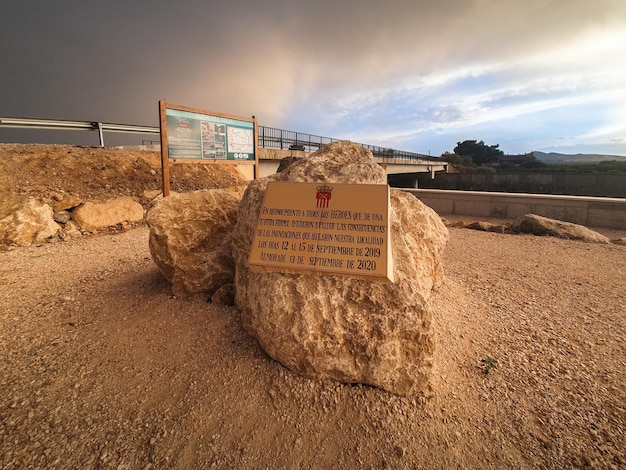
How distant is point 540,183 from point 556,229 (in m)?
24.7

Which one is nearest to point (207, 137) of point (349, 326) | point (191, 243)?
point (191, 243)

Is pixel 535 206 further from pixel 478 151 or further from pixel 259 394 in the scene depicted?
pixel 478 151

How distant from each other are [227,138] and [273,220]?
584 centimetres

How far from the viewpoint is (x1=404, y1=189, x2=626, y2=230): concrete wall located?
8969 millimetres

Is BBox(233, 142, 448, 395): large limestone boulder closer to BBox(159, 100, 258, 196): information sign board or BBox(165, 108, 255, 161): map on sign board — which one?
BBox(159, 100, 258, 196): information sign board

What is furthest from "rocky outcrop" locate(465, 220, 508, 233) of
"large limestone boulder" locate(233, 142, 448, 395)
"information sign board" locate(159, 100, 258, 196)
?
"large limestone boulder" locate(233, 142, 448, 395)

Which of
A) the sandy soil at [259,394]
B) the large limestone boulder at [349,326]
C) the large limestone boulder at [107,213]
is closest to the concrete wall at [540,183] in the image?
the sandy soil at [259,394]

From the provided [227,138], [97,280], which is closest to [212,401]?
[97,280]

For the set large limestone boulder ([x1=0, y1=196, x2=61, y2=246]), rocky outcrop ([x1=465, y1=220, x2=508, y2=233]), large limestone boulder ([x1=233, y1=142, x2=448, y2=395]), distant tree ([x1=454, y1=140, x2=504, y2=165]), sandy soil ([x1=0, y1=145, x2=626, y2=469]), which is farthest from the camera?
Result: distant tree ([x1=454, y1=140, x2=504, y2=165])

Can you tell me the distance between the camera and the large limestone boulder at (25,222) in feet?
17.9

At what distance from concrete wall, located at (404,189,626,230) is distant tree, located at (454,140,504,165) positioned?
5547 cm

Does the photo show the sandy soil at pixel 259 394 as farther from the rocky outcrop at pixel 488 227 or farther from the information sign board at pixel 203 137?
the rocky outcrop at pixel 488 227

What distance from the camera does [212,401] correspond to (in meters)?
2.20

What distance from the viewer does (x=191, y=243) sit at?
3482 millimetres
